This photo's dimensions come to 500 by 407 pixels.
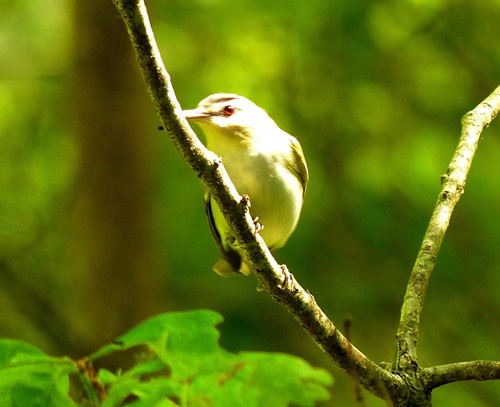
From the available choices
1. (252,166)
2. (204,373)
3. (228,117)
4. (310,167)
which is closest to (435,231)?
(204,373)

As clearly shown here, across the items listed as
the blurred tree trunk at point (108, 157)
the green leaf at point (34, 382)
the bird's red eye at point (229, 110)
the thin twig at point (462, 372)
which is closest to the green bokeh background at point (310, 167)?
the blurred tree trunk at point (108, 157)

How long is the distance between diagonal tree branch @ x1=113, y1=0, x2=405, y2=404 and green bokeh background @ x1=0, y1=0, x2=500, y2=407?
429 centimetres

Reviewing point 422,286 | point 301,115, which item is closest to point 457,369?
point 422,286

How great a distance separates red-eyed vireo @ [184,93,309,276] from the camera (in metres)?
3.78

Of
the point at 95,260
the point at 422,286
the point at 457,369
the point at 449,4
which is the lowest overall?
the point at 95,260

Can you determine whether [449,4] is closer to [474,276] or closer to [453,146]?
[453,146]

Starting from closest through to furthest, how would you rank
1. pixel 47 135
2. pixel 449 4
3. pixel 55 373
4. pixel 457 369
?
pixel 457 369
pixel 55 373
pixel 449 4
pixel 47 135

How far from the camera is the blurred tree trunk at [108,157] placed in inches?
274

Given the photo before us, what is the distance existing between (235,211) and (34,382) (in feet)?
3.30

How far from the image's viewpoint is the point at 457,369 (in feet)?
7.92

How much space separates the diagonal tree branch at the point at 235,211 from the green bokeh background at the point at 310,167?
14.1 feet

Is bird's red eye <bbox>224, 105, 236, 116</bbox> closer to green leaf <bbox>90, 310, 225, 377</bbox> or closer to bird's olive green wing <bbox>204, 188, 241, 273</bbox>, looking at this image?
Answer: bird's olive green wing <bbox>204, 188, 241, 273</bbox>

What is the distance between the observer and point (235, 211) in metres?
2.33

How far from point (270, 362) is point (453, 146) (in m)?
5.03
